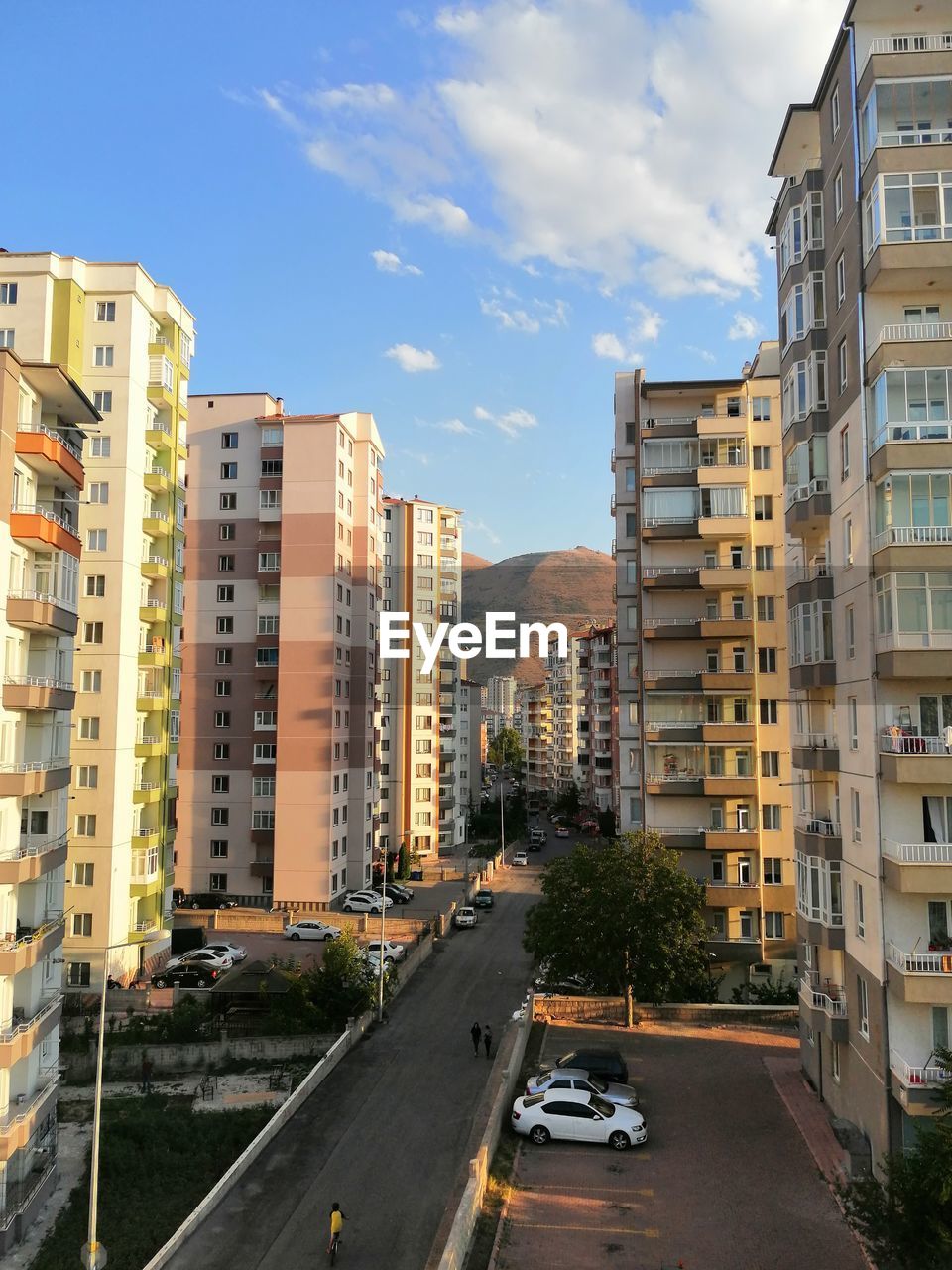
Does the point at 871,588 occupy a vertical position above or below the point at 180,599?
below

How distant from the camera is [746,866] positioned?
4109 centimetres

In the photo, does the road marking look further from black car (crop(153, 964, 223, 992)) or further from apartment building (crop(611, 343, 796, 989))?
black car (crop(153, 964, 223, 992))

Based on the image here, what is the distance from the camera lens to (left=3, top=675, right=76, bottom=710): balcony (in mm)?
23062

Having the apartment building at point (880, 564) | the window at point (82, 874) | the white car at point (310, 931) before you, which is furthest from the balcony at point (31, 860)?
the white car at point (310, 931)

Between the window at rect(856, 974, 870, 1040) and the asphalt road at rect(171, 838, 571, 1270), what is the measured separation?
34.3 ft

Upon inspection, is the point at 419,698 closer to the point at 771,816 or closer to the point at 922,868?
the point at 771,816

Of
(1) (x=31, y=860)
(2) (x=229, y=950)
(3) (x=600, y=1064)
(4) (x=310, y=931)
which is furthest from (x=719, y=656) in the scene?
(1) (x=31, y=860)

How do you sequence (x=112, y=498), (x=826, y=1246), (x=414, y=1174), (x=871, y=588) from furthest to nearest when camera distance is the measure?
(x=112, y=498) → (x=414, y=1174) → (x=871, y=588) → (x=826, y=1246)

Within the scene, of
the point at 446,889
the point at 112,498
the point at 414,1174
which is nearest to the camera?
the point at 414,1174

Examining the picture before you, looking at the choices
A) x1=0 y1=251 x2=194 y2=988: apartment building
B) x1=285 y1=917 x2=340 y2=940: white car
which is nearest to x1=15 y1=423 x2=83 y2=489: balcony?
x1=0 y1=251 x2=194 y2=988: apartment building

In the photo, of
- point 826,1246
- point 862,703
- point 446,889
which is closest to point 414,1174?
point 826,1246

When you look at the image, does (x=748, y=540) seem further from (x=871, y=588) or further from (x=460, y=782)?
(x=460, y=782)

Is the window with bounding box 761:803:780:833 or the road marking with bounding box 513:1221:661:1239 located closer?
the road marking with bounding box 513:1221:661:1239

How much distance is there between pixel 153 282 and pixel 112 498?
33.7ft
